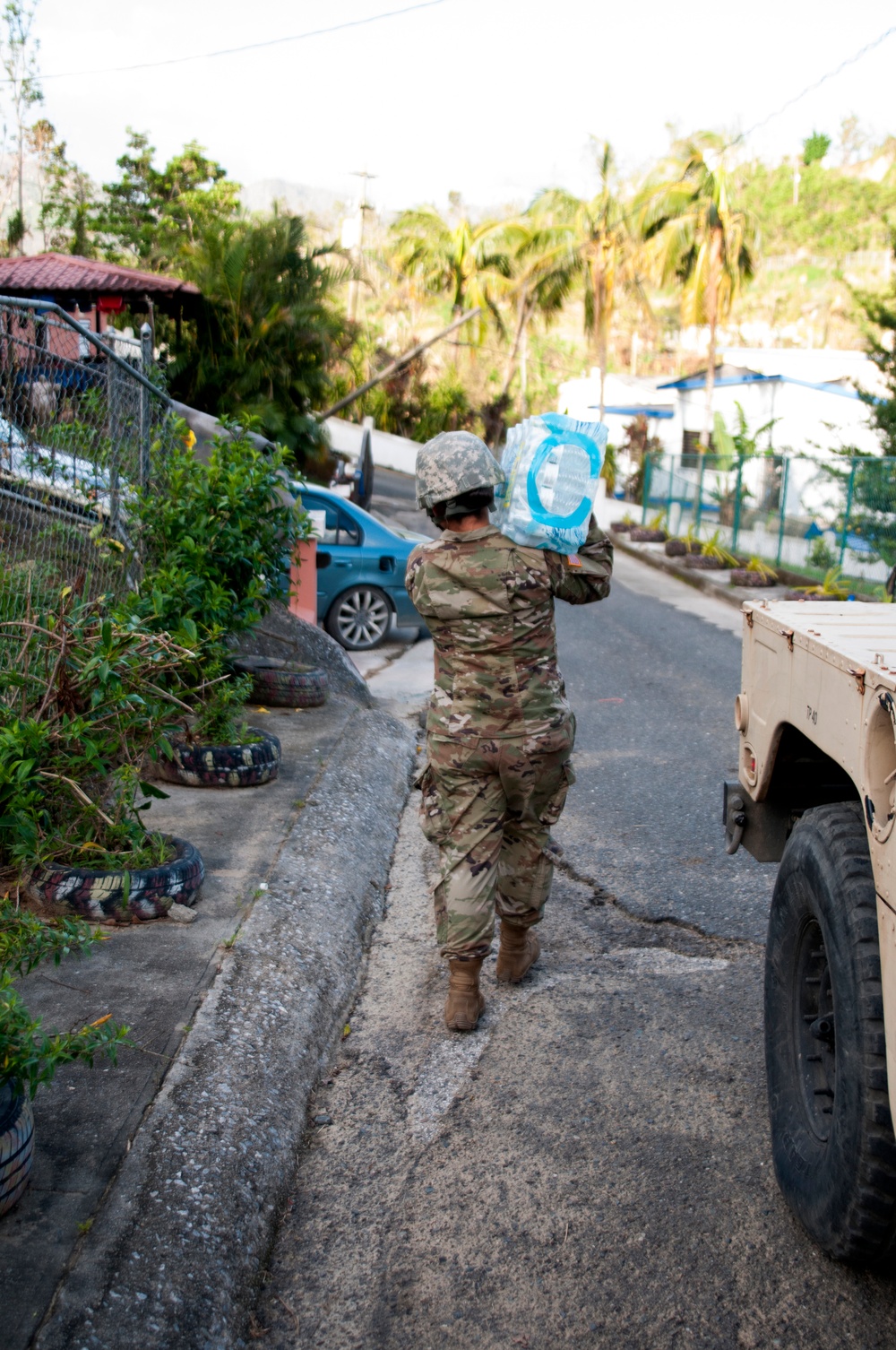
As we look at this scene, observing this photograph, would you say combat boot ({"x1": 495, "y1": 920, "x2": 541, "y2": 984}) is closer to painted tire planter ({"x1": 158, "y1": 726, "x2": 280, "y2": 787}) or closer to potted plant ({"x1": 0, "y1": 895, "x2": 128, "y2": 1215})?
potted plant ({"x1": 0, "y1": 895, "x2": 128, "y2": 1215})

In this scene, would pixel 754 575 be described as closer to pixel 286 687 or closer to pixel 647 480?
pixel 647 480

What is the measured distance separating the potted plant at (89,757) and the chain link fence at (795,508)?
12.1m

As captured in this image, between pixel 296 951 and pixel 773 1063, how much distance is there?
5.63 ft

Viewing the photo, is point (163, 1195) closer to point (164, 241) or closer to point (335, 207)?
point (164, 241)

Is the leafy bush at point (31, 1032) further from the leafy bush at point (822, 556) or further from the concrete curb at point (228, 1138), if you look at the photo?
the leafy bush at point (822, 556)

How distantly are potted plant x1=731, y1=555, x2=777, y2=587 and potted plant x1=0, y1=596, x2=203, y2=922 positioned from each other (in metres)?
13.6

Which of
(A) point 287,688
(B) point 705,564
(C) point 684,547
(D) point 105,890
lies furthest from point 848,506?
(D) point 105,890

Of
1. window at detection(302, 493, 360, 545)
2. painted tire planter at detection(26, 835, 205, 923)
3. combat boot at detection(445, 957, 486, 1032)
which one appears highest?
window at detection(302, 493, 360, 545)

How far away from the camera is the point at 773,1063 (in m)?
2.95

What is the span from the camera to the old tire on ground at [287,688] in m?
7.60

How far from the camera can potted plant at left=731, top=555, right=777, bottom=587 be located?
16.8 metres

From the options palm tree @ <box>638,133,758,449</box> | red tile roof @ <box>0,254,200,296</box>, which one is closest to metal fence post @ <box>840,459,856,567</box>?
red tile roof @ <box>0,254,200,296</box>

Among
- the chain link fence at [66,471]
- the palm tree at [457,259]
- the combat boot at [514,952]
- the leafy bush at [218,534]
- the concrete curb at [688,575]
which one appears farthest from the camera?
the palm tree at [457,259]

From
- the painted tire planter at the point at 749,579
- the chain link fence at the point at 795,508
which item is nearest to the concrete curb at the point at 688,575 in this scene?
the painted tire planter at the point at 749,579
